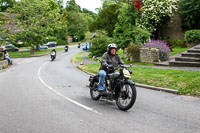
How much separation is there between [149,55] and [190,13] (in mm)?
10414

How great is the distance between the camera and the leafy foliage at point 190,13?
2494cm

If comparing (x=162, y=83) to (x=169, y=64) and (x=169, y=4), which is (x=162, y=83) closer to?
(x=169, y=64)

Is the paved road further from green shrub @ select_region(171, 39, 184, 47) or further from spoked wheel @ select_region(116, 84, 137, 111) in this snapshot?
green shrub @ select_region(171, 39, 184, 47)

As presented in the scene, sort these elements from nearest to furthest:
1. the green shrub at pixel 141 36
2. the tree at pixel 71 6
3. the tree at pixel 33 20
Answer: the green shrub at pixel 141 36, the tree at pixel 33 20, the tree at pixel 71 6

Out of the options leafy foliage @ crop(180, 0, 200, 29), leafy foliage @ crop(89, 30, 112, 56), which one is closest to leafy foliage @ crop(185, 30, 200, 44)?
leafy foliage @ crop(180, 0, 200, 29)

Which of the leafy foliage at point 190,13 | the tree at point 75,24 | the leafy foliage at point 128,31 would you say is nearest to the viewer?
the leafy foliage at point 128,31

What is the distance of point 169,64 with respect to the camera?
1616 centimetres

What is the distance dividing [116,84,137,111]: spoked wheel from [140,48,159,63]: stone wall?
1180 cm

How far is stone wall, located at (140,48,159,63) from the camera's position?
18359 millimetres

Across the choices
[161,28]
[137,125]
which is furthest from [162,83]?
[161,28]

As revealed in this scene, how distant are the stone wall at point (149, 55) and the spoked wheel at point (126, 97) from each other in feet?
38.7

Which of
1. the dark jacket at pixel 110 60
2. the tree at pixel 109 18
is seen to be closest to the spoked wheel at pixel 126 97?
the dark jacket at pixel 110 60

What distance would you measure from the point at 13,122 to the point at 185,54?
13195mm

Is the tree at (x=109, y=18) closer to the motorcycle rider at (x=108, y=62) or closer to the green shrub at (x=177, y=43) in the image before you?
the green shrub at (x=177, y=43)
